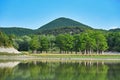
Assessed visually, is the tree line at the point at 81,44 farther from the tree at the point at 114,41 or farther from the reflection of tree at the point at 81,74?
the reflection of tree at the point at 81,74

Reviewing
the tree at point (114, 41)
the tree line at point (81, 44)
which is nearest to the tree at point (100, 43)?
the tree line at point (81, 44)

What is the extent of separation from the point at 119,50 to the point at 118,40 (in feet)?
15.7

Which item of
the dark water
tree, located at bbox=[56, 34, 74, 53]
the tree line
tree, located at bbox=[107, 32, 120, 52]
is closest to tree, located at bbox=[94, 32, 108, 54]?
the tree line

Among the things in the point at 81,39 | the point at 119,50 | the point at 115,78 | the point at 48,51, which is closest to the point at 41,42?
the point at 48,51

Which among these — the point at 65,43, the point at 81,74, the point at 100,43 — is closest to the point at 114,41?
the point at 100,43

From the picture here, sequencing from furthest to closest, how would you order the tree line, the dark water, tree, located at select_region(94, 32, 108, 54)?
tree, located at select_region(94, 32, 108, 54) → the tree line → the dark water

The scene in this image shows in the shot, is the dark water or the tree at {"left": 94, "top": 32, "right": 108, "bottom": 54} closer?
A: the dark water

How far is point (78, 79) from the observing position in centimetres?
3180

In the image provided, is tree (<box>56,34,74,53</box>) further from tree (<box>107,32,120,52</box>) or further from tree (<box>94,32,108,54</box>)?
tree (<box>107,32,120,52</box>)

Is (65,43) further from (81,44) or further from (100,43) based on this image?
(100,43)

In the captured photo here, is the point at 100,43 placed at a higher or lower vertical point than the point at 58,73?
higher

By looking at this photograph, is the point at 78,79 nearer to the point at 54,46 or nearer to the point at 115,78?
the point at 115,78

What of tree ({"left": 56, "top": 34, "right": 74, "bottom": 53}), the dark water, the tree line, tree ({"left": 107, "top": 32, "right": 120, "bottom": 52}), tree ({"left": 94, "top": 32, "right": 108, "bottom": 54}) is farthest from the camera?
tree ({"left": 107, "top": 32, "right": 120, "bottom": 52})

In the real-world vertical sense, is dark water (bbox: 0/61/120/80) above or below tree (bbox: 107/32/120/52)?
below
